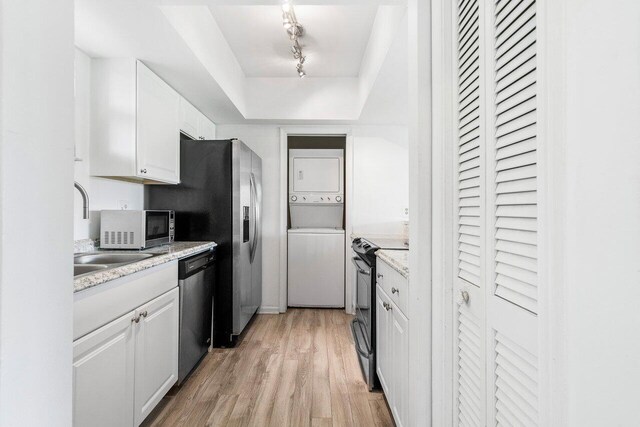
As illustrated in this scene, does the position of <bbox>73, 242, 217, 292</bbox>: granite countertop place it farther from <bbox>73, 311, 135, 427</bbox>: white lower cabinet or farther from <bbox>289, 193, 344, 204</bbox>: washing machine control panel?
<bbox>289, 193, 344, 204</bbox>: washing machine control panel

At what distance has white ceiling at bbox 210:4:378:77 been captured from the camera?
229cm

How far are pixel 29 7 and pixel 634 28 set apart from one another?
37.4 inches

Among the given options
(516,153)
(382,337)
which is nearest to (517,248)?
(516,153)

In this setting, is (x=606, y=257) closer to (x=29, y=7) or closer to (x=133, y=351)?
(x=29, y=7)

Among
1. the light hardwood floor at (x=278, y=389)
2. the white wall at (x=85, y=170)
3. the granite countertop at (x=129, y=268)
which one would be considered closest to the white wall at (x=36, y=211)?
the granite countertop at (x=129, y=268)

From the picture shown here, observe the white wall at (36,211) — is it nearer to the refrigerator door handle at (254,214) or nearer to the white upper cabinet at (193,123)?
the white upper cabinet at (193,123)

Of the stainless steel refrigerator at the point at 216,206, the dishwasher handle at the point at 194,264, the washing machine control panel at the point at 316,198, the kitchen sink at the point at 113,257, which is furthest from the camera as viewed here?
the washing machine control panel at the point at 316,198

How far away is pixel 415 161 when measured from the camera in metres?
1.14

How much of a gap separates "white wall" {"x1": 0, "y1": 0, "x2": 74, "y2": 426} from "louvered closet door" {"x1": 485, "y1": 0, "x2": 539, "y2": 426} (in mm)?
961

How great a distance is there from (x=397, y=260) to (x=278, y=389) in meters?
1.23

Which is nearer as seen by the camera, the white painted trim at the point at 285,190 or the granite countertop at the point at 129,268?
the granite countertop at the point at 129,268

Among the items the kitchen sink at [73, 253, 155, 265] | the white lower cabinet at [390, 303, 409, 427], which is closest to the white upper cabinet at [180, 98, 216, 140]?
the kitchen sink at [73, 253, 155, 265]

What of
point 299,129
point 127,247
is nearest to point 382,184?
point 299,129

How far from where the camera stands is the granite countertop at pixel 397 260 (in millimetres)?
1340
